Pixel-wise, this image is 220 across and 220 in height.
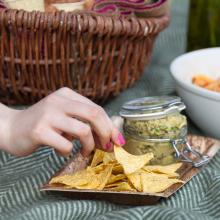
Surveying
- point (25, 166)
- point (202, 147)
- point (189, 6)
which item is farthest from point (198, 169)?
point (189, 6)

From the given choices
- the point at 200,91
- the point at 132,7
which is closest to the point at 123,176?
the point at 200,91

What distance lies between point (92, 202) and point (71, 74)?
28cm

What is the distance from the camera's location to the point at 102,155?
2.35ft

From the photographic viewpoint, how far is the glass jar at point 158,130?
732 millimetres

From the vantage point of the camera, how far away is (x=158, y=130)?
2.40 feet

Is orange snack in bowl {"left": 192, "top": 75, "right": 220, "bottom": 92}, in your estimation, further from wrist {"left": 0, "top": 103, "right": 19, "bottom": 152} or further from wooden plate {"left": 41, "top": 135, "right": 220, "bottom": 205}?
wrist {"left": 0, "top": 103, "right": 19, "bottom": 152}

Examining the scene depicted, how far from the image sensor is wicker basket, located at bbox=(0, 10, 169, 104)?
0.80 meters

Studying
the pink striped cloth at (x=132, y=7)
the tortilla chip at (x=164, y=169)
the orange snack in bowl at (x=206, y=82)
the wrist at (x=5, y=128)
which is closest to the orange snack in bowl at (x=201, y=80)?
the orange snack in bowl at (x=206, y=82)

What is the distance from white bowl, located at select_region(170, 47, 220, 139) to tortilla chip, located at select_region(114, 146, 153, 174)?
171 millimetres

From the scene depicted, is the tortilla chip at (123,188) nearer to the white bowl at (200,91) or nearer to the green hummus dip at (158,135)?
the green hummus dip at (158,135)

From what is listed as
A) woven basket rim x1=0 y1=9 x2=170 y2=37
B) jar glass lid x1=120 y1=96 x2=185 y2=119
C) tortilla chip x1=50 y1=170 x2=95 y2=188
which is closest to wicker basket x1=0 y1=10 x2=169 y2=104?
woven basket rim x1=0 y1=9 x2=170 y2=37

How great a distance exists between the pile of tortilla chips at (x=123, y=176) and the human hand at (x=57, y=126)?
3 cm

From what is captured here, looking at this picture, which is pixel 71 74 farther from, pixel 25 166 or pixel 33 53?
pixel 25 166

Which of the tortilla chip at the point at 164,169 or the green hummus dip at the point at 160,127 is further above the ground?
the green hummus dip at the point at 160,127
